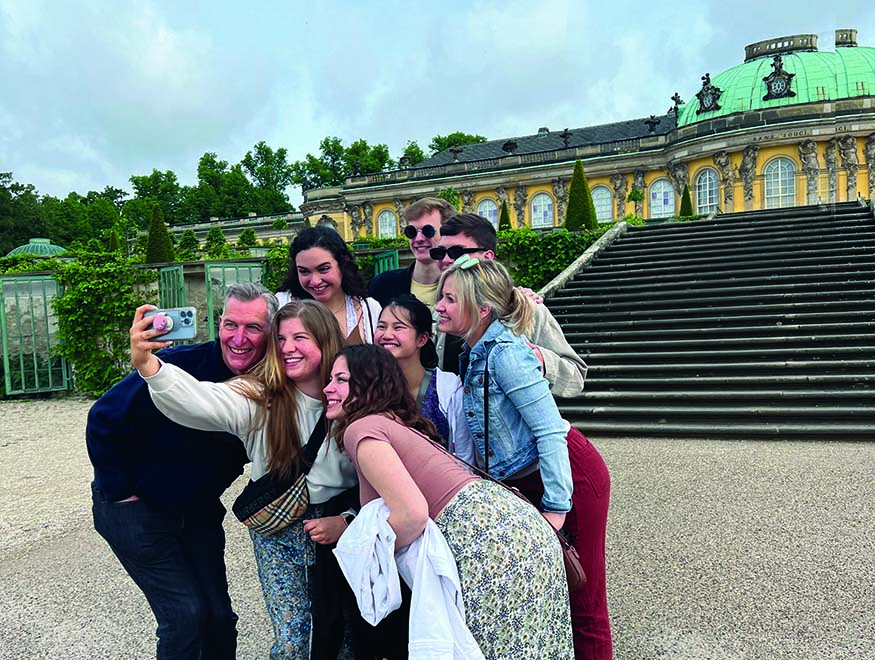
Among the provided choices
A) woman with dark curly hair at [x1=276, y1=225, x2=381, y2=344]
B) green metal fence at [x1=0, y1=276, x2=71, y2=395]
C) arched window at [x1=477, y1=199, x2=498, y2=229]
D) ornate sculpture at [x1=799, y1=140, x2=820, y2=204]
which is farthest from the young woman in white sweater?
arched window at [x1=477, y1=199, x2=498, y2=229]

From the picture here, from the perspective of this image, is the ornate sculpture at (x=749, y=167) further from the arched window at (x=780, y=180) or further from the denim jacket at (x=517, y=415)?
the denim jacket at (x=517, y=415)

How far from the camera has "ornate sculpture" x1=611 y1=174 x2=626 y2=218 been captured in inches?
1574

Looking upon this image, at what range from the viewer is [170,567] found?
7.82ft

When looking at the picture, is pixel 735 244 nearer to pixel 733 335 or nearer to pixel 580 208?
pixel 733 335

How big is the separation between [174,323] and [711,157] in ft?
128

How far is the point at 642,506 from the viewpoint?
5.38 meters

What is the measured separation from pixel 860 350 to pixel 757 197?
96.5ft

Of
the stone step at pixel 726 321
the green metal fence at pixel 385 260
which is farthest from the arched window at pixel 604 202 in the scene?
the stone step at pixel 726 321

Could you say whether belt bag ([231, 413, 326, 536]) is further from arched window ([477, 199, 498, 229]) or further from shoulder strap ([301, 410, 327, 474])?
arched window ([477, 199, 498, 229])

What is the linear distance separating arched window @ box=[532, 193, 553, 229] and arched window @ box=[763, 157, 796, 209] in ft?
40.9

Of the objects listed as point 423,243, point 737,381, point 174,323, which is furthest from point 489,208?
point 174,323

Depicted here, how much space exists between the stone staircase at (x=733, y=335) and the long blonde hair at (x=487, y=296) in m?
6.03

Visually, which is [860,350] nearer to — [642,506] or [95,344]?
[642,506]

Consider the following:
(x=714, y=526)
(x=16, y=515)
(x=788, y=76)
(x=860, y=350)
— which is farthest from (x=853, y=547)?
(x=788, y=76)
